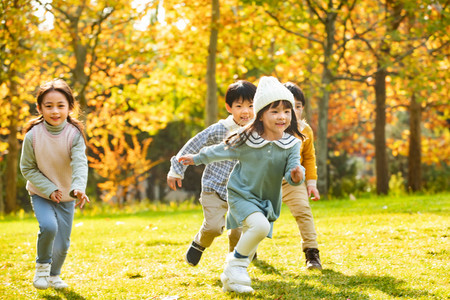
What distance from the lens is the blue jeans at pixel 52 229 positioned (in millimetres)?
4457

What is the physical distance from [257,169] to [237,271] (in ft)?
2.46

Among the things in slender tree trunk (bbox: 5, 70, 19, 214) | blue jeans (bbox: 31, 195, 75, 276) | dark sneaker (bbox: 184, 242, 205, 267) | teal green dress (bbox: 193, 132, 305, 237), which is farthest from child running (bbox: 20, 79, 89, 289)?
slender tree trunk (bbox: 5, 70, 19, 214)

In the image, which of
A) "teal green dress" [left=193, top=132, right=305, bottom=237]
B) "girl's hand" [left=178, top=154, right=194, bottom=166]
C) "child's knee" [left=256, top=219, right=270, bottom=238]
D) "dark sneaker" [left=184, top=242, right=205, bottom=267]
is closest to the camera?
"child's knee" [left=256, top=219, right=270, bottom=238]

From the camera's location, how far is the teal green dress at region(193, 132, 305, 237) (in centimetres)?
411

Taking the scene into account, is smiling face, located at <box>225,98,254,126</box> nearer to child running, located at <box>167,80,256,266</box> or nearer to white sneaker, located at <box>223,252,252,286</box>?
child running, located at <box>167,80,256,266</box>

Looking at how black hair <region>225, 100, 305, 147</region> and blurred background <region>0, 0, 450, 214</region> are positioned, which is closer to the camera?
black hair <region>225, 100, 305, 147</region>

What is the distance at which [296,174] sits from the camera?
3.88m

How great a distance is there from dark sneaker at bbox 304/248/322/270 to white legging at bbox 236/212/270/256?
42.8 inches

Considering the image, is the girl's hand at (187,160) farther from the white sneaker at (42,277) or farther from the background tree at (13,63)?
the background tree at (13,63)

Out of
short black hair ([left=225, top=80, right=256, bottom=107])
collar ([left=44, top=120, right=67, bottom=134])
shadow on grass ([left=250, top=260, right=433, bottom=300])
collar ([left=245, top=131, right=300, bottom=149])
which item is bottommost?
shadow on grass ([left=250, top=260, right=433, bottom=300])

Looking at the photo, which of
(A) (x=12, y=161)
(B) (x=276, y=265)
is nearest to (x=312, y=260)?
(B) (x=276, y=265)

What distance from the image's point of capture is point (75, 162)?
4.59 m

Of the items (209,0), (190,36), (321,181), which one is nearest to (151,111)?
(190,36)

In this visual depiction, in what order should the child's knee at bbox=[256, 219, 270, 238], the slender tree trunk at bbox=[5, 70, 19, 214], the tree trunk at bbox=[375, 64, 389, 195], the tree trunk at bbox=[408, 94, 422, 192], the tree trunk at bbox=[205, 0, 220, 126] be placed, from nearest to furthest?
the child's knee at bbox=[256, 219, 270, 238] → the tree trunk at bbox=[205, 0, 220, 126] → the tree trunk at bbox=[375, 64, 389, 195] → the slender tree trunk at bbox=[5, 70, 19, 214] → the tree trunk at bbox=[408, 94, 422, 192]
